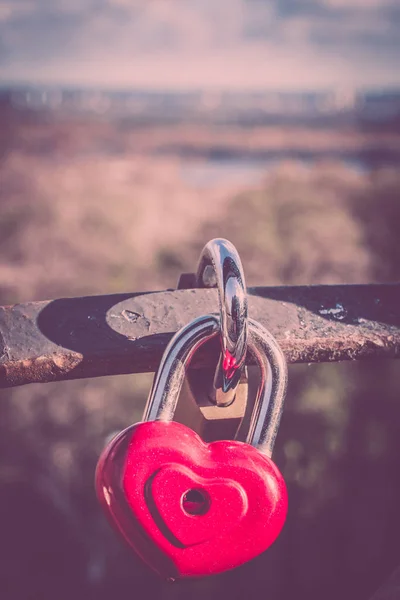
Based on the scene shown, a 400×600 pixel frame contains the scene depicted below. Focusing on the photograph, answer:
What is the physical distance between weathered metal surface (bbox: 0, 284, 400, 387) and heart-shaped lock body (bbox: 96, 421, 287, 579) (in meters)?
0.12

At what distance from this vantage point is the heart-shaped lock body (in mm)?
674

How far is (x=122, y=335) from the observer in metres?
0.78

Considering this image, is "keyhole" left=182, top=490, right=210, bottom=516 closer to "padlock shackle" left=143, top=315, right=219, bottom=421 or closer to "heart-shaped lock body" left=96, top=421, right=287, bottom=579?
"heart-shaped lock body" left=96, top=421, right=287, bottom=579

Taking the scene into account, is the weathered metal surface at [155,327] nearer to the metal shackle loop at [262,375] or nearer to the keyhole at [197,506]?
the metal shackle loop at [262,375]

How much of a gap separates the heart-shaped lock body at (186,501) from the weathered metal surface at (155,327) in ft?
0.40

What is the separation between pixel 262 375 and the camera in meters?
0.79

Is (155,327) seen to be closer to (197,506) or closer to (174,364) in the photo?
(174,364)

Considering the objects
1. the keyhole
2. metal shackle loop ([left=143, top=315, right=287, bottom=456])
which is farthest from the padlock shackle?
the keyhole

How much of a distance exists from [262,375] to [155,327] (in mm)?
171

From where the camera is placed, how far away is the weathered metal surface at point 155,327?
0.75 m

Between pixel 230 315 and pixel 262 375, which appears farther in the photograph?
pixel 262 375

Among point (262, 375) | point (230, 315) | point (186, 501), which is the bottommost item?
point (186, 501)

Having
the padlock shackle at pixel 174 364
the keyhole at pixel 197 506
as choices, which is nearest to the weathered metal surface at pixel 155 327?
the padlock shackle at pixel 174 364

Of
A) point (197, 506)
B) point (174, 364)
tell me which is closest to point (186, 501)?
point (197, 506)
